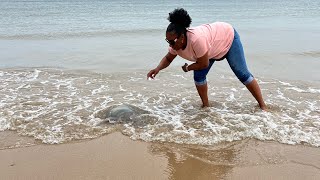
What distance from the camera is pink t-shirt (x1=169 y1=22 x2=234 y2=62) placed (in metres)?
4.06

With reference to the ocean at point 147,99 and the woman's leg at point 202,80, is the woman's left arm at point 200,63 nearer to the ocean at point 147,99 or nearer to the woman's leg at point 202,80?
the woman's leg at point 202,80

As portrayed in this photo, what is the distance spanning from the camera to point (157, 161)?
365 centimetres

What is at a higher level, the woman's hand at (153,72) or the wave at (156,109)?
the woman's hand at (153,72)

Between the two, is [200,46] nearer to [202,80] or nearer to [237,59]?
[237,59]

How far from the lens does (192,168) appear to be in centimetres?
347

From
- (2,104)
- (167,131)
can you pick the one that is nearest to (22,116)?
(2,104)

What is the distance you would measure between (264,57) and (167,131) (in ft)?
19.2

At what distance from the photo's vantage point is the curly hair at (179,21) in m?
3.96

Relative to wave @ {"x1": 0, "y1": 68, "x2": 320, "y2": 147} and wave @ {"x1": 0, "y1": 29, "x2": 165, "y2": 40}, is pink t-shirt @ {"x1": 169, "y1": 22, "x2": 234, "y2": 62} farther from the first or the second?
wave @ {"x1": 0, "y1": 29, "x2": 165, "y2": 40}

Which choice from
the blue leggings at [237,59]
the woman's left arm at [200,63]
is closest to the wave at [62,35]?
the blue leggings at [237,59]

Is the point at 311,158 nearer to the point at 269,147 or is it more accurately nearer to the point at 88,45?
the point at 269,147

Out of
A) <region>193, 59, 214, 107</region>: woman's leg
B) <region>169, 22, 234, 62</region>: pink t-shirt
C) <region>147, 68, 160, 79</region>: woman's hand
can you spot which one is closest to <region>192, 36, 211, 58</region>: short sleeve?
<region>169, 22, 234, 62</region>: pink t-shirt

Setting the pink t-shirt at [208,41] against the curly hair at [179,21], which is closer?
the curly hair at [179,21]

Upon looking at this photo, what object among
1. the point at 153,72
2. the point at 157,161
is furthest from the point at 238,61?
the point at 157,161
